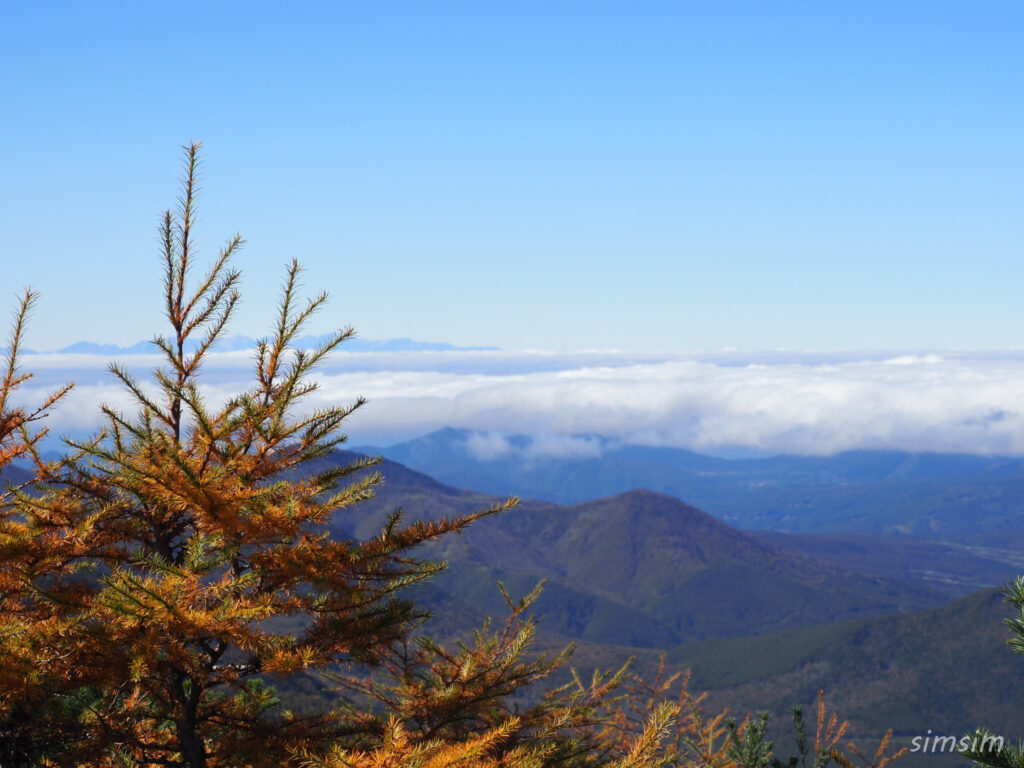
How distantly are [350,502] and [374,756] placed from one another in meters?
2.18

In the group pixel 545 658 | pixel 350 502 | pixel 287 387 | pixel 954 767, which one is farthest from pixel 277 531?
pixel 954 767

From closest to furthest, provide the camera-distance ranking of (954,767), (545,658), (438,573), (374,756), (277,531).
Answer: (374,756)
(277,531)
(438,573)
(545,658)
(954,767)

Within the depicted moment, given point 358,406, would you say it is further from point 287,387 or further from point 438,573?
point 438,573

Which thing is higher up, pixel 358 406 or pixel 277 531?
pixel 358 406

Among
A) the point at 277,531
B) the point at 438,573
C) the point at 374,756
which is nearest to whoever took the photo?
the point at 374,756

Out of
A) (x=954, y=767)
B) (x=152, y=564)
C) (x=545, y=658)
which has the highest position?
(x=152, y=564)

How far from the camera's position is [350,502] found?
761 centimetres

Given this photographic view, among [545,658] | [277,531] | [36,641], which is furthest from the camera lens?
[545,658]

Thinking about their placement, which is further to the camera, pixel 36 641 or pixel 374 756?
pixel 36 641

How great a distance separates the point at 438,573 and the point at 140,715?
325 centimetres

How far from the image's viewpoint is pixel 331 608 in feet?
26.7

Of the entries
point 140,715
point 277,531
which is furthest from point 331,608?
point 140,715

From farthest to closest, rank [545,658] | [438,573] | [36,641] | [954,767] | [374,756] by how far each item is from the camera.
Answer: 1. [954,767]
2. [545,658]
3. [438,573]
4. [36,641]
5. [374,756]

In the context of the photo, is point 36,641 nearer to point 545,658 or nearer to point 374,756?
point 374,756
